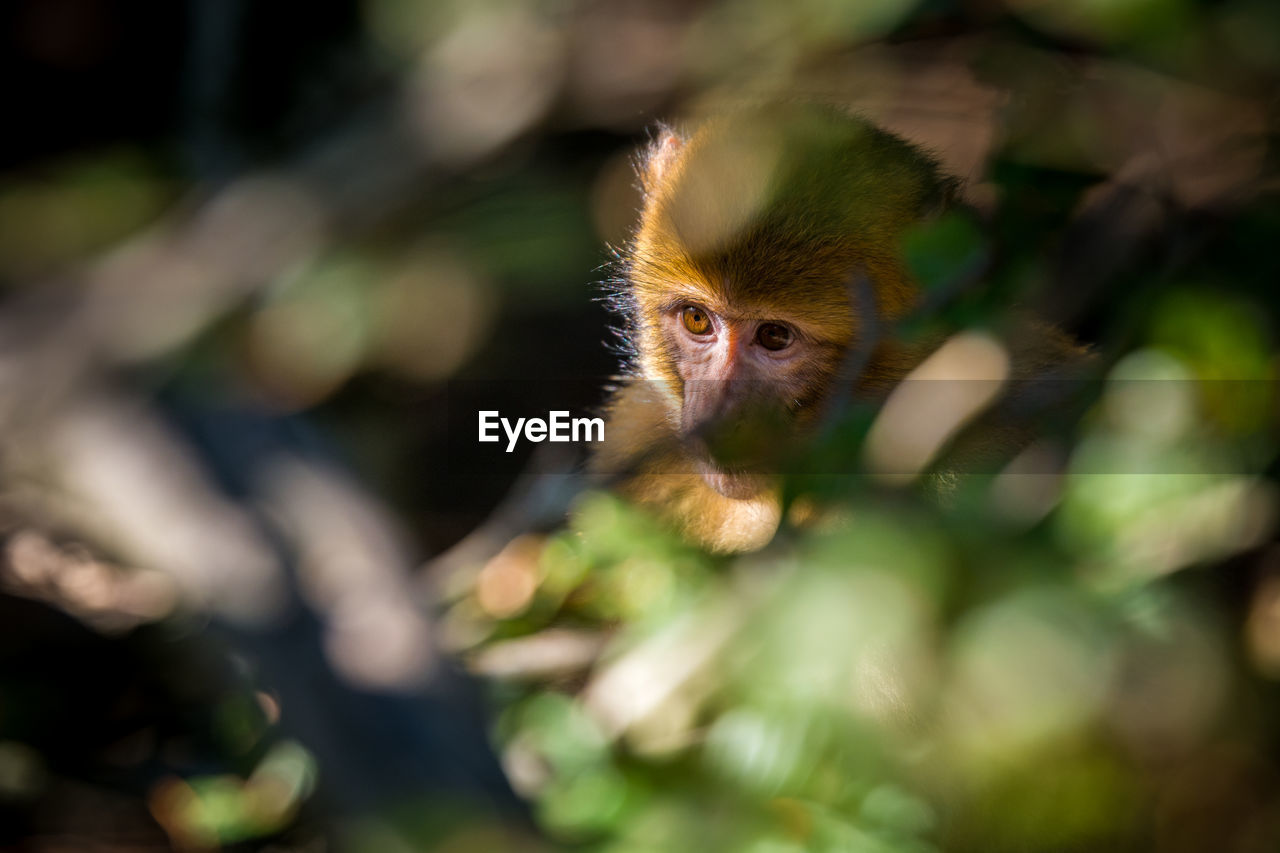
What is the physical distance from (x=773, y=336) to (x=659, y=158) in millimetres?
362

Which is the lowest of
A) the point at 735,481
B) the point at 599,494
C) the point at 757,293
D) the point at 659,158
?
the point at 599,494

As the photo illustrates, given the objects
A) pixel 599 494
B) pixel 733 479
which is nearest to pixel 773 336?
pixel 733 479

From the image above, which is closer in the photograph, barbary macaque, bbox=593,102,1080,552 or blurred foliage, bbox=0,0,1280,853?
blurred foliage, bbox=0,0,1280,853

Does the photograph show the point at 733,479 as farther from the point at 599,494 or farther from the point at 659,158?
the point at 659,158

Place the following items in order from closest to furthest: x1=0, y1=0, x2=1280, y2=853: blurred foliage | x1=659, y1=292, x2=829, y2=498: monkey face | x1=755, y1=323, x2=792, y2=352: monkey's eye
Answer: x1=0, y1=0, x2=1280, y2=853: blurred foliage < x1=659, y1=292, x2=829, y2=498: monkey face < x1=755, y1=323, x2=792, y2=352: monkey's eye

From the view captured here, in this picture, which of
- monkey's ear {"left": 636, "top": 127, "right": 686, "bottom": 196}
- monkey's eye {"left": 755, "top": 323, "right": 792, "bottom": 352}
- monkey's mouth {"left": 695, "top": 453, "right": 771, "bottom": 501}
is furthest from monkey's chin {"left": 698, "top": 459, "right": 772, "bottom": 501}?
monkey's ear {"left": 636, "top": 127, "right": 686, "bottom": 196}

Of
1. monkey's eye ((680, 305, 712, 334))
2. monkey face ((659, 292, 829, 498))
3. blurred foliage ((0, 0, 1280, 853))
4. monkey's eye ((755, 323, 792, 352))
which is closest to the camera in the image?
blurred foliage ((0, 0, 1280, 853))

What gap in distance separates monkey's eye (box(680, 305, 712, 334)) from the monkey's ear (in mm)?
206

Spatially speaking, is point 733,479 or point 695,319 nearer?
point 733,479

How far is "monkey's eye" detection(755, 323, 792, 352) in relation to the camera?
165 centimetres

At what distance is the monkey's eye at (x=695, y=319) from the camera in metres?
1.81

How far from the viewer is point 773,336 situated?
1.67m

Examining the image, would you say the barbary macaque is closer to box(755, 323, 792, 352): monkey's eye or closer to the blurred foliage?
box(755, 323, 792, 352): monkey's eye

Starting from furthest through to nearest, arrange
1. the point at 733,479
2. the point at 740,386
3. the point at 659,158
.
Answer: the point at 659,158 < the point at 740,386 < the point at 733,479
